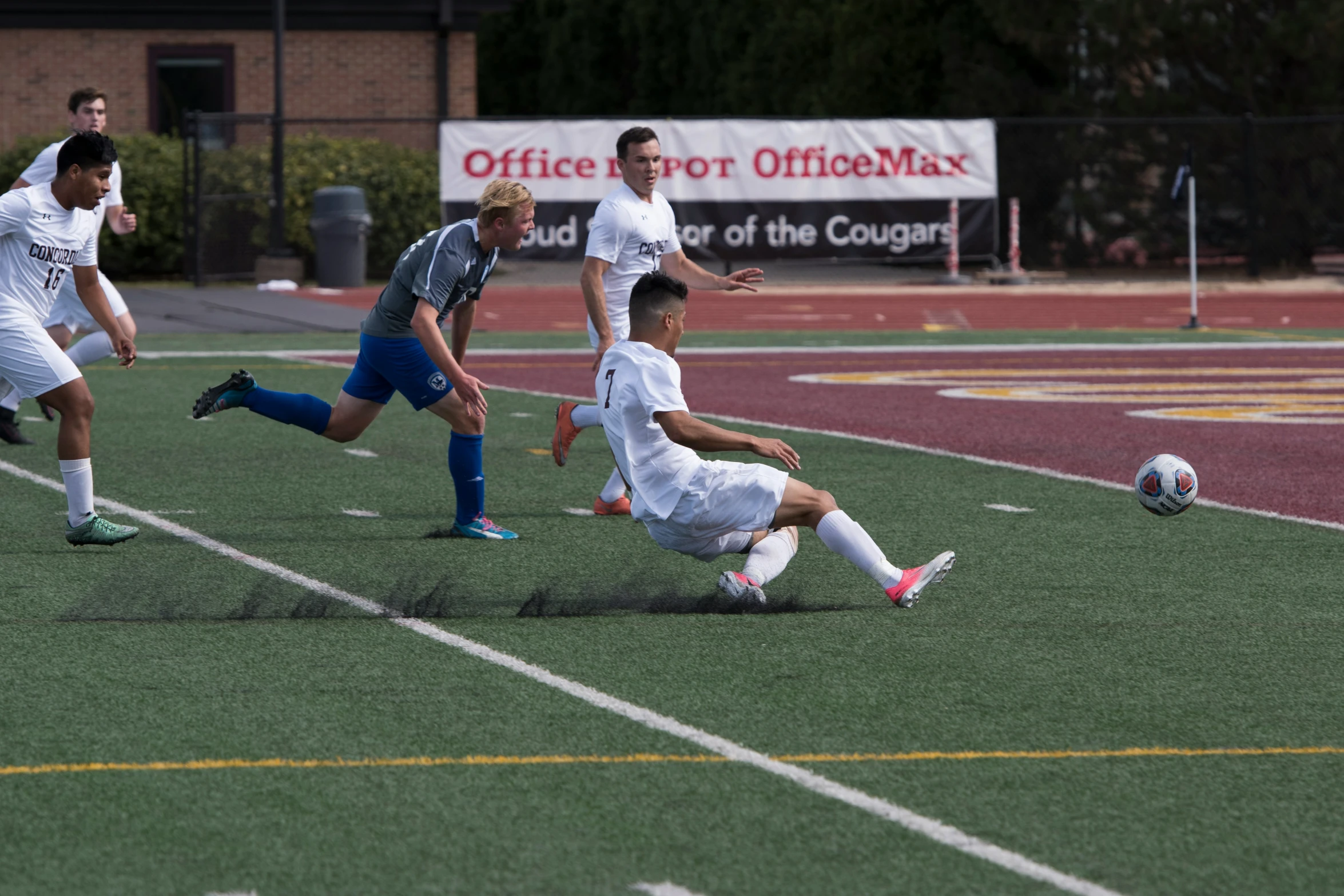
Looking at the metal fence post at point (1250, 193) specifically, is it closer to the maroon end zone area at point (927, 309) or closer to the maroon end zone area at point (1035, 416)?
the maroon end zone area at point (927, 309)

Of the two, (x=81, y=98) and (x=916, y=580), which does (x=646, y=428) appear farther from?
(x=81, y=98)

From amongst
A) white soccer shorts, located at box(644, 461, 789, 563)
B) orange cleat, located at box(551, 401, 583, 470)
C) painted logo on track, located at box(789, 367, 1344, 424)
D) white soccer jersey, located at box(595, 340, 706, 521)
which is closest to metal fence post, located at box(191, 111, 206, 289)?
painted logo on track, located at box(789, 367, 1344, 424)

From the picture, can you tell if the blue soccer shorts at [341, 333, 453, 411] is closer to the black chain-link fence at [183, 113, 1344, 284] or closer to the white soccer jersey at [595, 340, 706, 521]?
the white soccer jersey at [595, 340, 706, 521]

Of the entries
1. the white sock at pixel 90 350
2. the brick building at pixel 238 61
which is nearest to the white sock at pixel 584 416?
the white sock at pixel 90 350

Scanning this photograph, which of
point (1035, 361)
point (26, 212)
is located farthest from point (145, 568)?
point (1035, 361)

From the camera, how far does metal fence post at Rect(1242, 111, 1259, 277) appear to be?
27938 mm

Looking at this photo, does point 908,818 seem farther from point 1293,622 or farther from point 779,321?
point 779,321

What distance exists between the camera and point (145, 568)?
7.74m

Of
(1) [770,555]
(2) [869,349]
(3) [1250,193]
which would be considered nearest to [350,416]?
(1) [770,555]

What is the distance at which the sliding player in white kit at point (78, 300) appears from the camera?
37.7ft

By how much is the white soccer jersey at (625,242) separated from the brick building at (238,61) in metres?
21.8

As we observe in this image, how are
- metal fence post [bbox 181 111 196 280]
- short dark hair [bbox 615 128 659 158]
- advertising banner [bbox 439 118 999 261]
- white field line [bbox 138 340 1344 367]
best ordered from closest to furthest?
1. short dark hair [bbox 615 128 659 158]
2. white field line [bbox 138 340 1344 367]
3. metal fence post [bbox 181 111 196 280]
4. advertising banner [bbox 439 118 999 261]

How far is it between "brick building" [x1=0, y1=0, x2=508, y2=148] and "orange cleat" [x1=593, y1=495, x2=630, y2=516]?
Result: 22.5 m

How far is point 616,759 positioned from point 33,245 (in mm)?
4677
